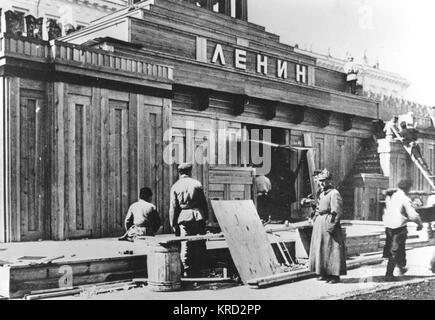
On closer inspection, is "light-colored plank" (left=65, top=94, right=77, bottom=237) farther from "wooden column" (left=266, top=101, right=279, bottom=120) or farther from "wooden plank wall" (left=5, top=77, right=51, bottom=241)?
"wooden column" (left=266, top=101, right=279, bottom=120)

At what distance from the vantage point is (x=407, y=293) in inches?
330

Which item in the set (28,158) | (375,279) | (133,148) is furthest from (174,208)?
(375,279)

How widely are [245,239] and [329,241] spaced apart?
1.52 metres

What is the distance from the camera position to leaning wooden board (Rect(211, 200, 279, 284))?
29.9 ft

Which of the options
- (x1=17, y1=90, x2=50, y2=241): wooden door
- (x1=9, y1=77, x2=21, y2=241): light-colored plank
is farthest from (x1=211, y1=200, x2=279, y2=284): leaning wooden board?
(x1=9, y1=77, x2=21, y2=241): light-colored plank

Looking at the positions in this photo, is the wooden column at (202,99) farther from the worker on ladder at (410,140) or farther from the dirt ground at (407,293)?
the worker on ladder at (410,140)

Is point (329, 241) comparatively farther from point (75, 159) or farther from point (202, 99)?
point (202, 99)

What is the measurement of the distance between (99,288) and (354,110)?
13.6 m

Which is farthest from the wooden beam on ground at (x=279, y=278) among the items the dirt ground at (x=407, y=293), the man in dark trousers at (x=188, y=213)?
the dirt ground at (x=407, y=293)

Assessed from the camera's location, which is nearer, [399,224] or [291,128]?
[399,224]

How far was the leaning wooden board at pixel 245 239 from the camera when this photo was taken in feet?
29.9

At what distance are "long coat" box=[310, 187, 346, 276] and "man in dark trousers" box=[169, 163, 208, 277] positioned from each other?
6.88 ft

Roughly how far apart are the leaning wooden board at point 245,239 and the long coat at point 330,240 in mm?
910

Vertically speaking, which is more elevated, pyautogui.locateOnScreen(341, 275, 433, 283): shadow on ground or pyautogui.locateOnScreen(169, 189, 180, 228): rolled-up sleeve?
pyautogui.locateOnScreen(169, 189, 180, 228): rolled-up sleeve
